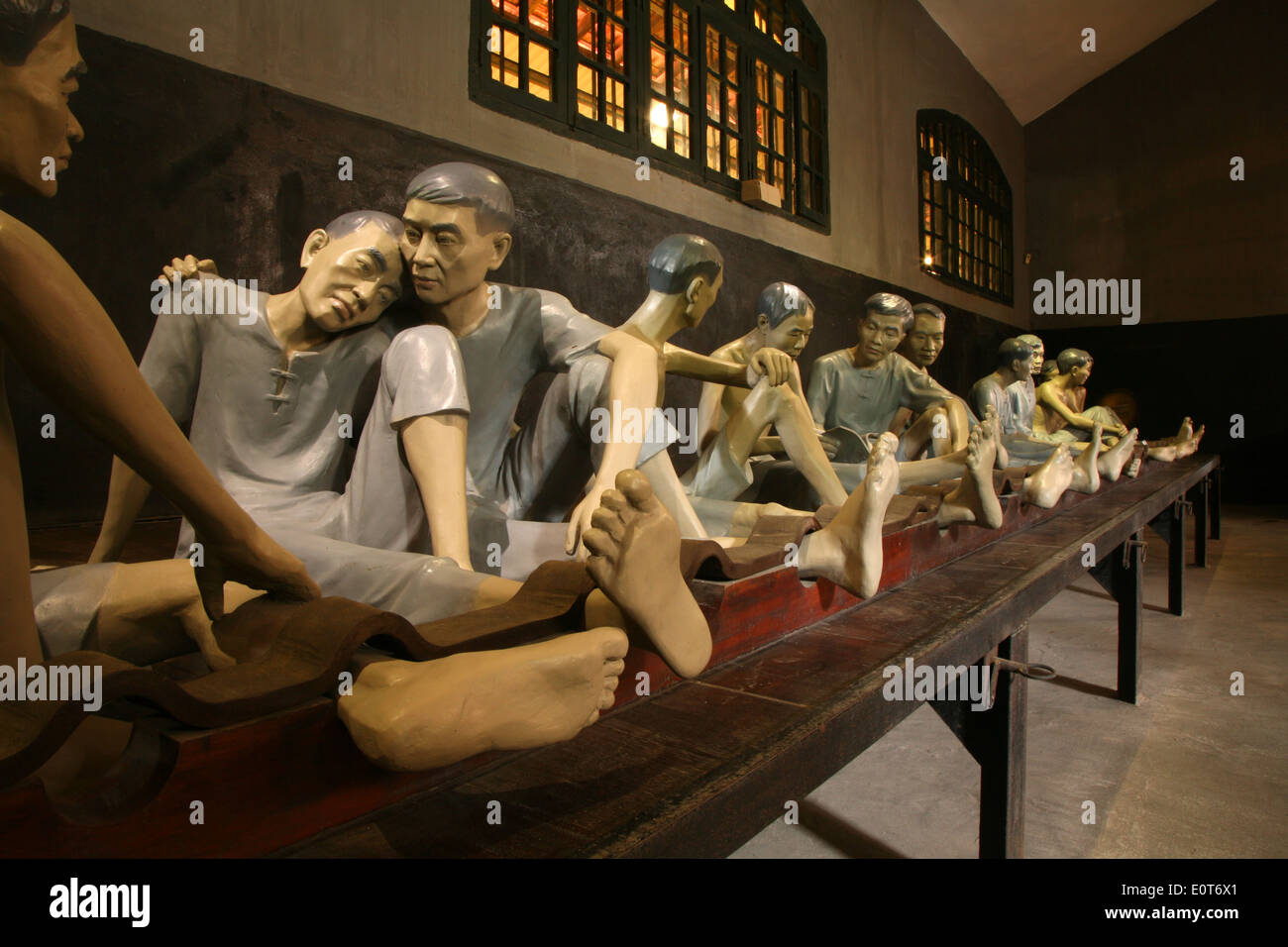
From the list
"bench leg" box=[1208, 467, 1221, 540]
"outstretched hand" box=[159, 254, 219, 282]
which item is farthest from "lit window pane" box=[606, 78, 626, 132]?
"bench leg" box=[1208, 467, 1221, 540]

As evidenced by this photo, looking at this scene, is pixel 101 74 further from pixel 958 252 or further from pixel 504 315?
pixel 958 252

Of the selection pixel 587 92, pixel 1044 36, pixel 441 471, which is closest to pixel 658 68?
pixel 587 92

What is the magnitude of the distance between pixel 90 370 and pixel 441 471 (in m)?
0.72

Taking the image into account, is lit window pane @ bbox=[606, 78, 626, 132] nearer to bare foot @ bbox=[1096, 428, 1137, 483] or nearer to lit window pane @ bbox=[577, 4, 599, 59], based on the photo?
lit window pane @ bbox=[577, 4, 599, 59]

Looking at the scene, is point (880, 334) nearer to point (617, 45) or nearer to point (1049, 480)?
point (1049, 480)

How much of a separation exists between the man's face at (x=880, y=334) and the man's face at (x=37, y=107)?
3.29m

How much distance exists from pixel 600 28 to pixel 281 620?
416cm

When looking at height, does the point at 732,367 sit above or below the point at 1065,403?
below

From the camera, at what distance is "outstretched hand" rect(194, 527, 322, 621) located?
83 centimetres

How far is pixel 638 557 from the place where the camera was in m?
0.82

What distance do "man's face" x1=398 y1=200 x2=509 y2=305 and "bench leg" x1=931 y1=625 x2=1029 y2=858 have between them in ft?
4.35

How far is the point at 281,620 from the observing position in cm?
90

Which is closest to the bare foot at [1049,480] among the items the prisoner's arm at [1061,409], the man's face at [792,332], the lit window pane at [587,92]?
the man's face at [792,332]

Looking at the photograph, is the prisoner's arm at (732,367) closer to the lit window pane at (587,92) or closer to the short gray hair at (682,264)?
the short gray hair at (682,264)
